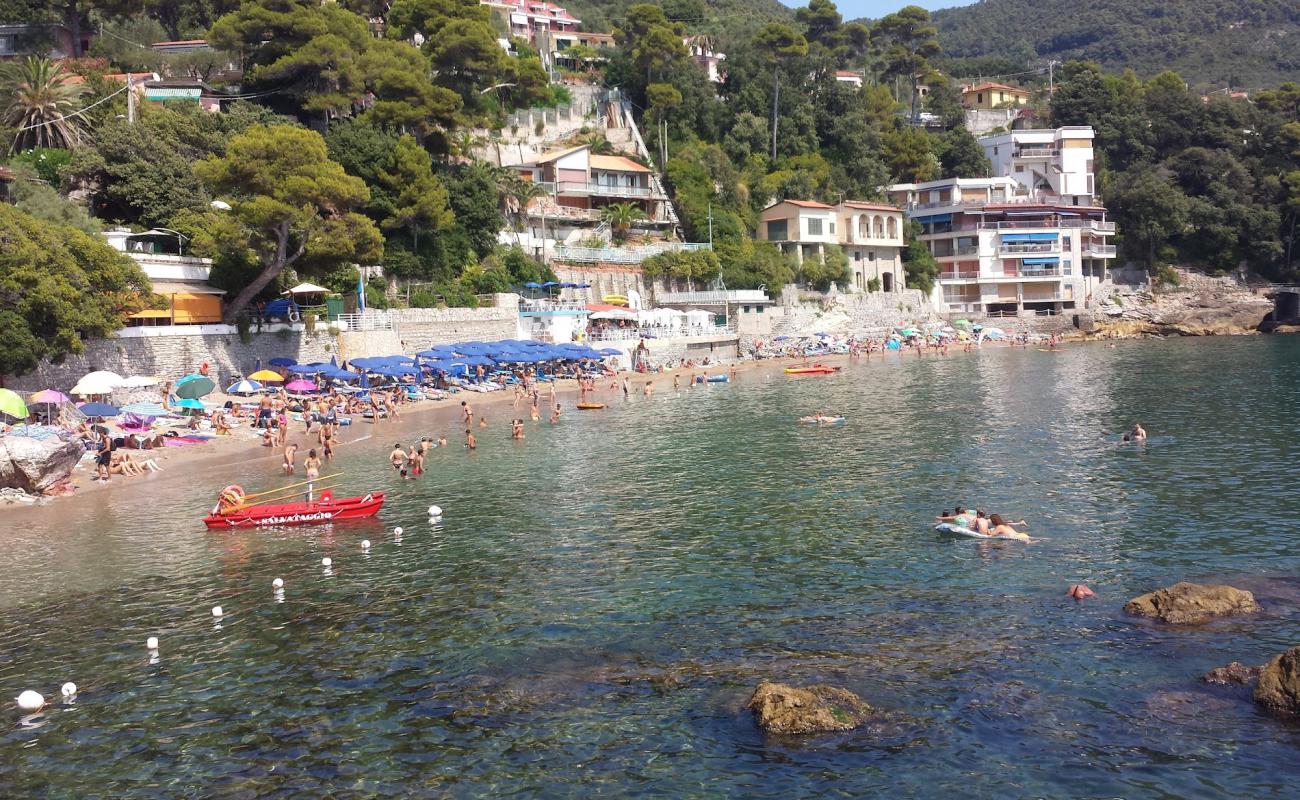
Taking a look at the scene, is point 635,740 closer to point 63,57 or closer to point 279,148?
point 279,148

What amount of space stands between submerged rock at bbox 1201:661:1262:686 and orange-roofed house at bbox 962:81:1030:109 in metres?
113

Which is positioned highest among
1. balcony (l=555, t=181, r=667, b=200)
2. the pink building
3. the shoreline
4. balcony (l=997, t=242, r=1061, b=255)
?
the pink building

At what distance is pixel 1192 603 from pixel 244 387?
3524cm

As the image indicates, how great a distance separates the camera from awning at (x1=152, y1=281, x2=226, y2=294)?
→ 43281 mm

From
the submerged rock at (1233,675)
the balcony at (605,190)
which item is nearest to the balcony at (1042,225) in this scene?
the balcony at (605,190)

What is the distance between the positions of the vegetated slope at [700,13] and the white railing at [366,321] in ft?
217

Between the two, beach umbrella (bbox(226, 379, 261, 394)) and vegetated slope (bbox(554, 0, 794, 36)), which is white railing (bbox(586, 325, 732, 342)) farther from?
vegetated slope (bbox(554, 0, 794, 36))

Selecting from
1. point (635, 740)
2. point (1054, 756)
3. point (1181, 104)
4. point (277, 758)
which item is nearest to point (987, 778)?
point (1054, 756)

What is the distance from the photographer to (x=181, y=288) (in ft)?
145

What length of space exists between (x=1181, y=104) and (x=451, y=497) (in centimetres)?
9902

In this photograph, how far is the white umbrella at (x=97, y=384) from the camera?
33244mm

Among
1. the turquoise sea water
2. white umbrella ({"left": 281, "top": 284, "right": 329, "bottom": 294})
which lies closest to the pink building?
white umbrella ({"left": 281, "top": 284, "right": 329, "bottom": 294})

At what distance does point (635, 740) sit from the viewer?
39.3 feet

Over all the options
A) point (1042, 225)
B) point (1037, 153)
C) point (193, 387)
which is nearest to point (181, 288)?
point (193, 387)
